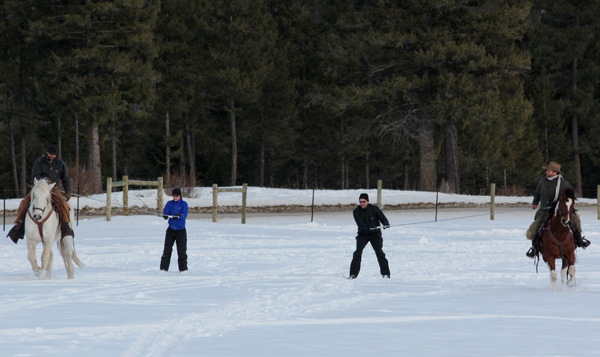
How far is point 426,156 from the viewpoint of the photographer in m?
38.9

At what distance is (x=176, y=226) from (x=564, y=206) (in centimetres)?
667

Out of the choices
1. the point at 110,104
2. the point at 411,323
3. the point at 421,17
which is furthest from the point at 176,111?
the point at 411,323

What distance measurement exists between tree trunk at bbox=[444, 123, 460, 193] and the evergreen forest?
0.48 ft

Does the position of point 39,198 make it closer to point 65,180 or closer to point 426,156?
point 65,180

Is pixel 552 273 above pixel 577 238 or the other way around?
the other way around

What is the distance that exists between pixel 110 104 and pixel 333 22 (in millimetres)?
20228

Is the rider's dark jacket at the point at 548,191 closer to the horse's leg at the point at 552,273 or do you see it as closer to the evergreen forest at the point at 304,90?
the horse's leg at the point at 552,273

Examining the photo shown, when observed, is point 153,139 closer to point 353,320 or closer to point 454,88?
point 454,88

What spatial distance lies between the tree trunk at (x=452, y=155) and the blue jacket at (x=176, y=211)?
2647cm

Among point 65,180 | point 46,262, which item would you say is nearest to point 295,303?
point 46,262

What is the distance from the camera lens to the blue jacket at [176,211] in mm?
13758

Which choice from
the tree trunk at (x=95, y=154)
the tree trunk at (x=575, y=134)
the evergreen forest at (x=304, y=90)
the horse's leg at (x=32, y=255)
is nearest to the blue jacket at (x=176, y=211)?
the horse's leg at (x=32, y=255)

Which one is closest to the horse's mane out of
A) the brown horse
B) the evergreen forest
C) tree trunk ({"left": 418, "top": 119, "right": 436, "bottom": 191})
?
the brown horse

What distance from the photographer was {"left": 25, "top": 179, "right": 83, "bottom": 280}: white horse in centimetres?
1219
